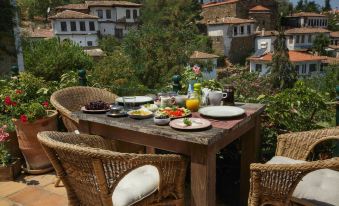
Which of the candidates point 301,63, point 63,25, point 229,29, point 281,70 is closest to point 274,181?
point 281,70

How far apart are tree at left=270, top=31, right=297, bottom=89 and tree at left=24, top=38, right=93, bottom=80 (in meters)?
20.7

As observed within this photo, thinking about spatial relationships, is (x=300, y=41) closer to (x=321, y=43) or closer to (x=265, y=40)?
(x=321, y=43)

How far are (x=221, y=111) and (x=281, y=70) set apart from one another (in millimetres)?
26780

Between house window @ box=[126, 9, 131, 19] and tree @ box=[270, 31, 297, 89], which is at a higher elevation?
house window @ box=[126, 9, 131, 19]

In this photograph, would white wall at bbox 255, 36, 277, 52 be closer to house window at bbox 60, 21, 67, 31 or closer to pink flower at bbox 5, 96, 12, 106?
house window at bbox 60, 21, 67, 31

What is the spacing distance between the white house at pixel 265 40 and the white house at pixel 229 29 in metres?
1.05

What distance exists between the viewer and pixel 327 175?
7.06 feet

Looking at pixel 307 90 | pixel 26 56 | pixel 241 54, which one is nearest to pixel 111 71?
pixel 26 56

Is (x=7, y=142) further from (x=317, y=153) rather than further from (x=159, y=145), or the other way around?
(x=317, y=153)

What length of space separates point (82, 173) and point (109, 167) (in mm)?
170

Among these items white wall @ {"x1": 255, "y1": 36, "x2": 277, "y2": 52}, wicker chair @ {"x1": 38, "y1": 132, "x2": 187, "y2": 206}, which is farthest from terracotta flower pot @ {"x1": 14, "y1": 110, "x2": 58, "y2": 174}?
white wall @ {"x1": 255, "y1": 36, "x2": 277, "y2": 52}

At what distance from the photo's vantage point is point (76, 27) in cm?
3409

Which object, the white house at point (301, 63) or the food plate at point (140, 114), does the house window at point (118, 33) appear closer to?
the white house at point (301, 63)

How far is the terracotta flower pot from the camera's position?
11.3ft
